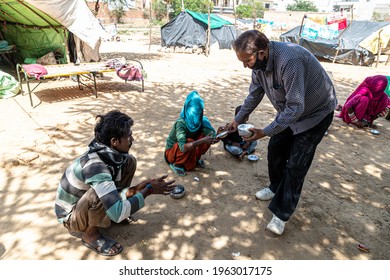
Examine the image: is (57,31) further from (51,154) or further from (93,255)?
(93,255)

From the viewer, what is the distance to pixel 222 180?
3.26m

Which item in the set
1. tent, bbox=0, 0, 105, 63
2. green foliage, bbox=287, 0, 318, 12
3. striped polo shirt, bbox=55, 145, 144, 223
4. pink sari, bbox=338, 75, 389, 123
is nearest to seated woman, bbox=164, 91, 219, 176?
striped polo shirt, bbox=55, 145, 144, 223

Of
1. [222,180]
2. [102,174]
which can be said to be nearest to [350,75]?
[222,180]

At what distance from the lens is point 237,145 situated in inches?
151

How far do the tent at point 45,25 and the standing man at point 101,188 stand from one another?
6207 mm

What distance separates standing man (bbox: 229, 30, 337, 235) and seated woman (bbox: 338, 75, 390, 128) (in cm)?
347

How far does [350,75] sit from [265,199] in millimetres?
9929

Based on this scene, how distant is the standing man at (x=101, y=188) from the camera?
5.62 ft

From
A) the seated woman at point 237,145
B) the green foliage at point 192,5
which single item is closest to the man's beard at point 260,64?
the seated woman at point 237,145

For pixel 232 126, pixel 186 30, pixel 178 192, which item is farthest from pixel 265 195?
pixel 186 30

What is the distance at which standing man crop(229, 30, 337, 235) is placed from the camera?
183 cm

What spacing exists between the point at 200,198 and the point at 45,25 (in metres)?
8.54

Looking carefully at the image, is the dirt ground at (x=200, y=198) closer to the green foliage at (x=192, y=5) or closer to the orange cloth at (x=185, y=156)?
the orange cloth at (x=185, y=156)

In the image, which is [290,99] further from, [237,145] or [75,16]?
[75,16]
